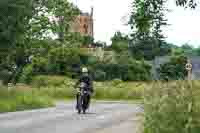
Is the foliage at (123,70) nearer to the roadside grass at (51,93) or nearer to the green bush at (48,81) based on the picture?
the green bush at (48,81)

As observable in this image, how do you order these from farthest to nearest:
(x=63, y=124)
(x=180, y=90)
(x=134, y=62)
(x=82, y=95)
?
(x=134, y=62) < (x=82, y=95) < (x=63, y=124) < (x=180, y=90)

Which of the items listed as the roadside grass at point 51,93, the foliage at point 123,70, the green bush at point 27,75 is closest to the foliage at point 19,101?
the roadside grass at point 51,93

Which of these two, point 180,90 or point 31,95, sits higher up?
point 180,90

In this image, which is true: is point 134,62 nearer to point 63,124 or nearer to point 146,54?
point 146,54

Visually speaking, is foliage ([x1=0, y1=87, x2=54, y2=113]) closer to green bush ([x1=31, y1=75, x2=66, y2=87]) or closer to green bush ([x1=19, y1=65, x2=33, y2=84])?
green bush ([x1=31, y1=75, x2=66, y2=87])

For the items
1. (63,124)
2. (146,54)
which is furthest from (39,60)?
(63,124)

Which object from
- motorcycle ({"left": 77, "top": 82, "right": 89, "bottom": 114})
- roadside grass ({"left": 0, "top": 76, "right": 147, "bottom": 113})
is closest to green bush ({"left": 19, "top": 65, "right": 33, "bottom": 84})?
roadside grass ({"left": 0, "top": 76, "right": 147, "bottom": 113})

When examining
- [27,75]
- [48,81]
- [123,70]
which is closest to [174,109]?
[48,81]

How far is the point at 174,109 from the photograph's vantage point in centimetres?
1258

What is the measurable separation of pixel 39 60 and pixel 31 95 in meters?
39.3

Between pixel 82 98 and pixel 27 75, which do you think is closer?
pixel 82 98

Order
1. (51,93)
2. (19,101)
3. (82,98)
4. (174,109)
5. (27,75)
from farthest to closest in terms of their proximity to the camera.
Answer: (27,75) < (51,93) < (19,101) < (82,98) < (174,109)

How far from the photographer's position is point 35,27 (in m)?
66.8

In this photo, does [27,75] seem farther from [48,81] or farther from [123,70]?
[123,70]
